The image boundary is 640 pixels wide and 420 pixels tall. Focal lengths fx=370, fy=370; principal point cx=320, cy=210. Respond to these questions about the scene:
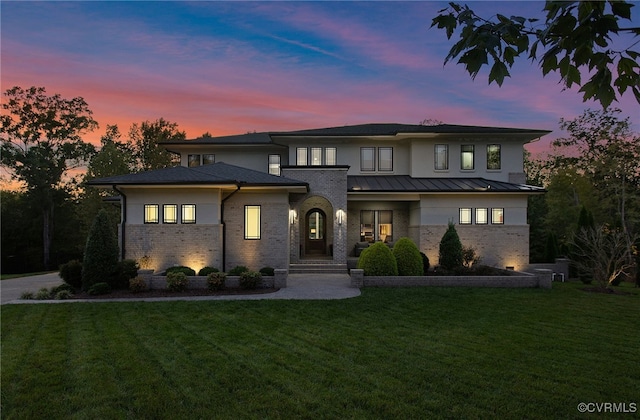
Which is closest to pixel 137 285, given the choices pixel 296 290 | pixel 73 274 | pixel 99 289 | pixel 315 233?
pixel 99 289

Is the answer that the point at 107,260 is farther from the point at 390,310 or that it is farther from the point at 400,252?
the point at 400,252

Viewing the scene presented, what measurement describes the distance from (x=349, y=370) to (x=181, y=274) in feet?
29.0

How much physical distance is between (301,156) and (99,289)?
40.7 ft

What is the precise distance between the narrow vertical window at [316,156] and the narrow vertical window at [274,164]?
8.06 feet

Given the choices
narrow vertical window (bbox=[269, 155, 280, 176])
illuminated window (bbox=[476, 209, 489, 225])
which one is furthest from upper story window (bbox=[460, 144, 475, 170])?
narrow vertical window (bbox=[269, 155, 280, 176])

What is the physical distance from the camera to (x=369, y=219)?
2100 centimetres

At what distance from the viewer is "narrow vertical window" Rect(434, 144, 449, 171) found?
2106 cm

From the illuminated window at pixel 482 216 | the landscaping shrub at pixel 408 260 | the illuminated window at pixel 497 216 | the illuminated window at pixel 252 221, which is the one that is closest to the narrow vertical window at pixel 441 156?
the illuminated window at pixel 482 216

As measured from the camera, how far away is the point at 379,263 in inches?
550

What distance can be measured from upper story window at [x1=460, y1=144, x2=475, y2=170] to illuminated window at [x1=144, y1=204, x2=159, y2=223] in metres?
16.2

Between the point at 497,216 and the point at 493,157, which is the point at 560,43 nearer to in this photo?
the point at 497,216

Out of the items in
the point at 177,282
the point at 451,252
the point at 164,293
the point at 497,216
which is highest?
the point at 497,216

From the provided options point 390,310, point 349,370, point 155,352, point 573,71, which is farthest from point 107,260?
point 573,71

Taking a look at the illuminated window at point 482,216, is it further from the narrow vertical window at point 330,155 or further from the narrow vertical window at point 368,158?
the narrow vertical window at point 330,155
